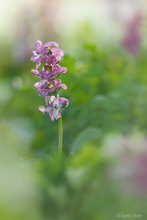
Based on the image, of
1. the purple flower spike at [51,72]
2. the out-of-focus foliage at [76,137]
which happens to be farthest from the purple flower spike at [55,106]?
the out-of-focus foliage at [76,137]

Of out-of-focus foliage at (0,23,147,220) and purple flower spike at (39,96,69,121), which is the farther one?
purple flower spike at (39,96,69,121)

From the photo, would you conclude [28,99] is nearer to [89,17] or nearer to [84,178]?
[84,178]

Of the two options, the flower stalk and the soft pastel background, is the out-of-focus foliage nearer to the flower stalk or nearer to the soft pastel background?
the soft pastel background

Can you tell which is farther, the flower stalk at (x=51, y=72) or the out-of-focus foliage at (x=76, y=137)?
the flower stalk at (x=51, y=72)

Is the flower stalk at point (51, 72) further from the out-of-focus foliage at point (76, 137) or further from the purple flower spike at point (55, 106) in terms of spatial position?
the out-of-focus foliage at point (76, 137)

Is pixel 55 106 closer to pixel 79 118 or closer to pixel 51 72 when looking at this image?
pixel 51 72

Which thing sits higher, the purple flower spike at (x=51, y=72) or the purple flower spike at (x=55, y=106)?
the purple flower spike at (x=51, y=72)

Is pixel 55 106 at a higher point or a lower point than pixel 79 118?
lower

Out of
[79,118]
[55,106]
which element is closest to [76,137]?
[79,118]

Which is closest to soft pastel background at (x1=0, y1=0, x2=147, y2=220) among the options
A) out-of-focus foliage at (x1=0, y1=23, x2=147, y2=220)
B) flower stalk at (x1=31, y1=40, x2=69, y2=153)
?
out-of-focus foliage at (x1=0, y1=23, x2=147, y2=220)
